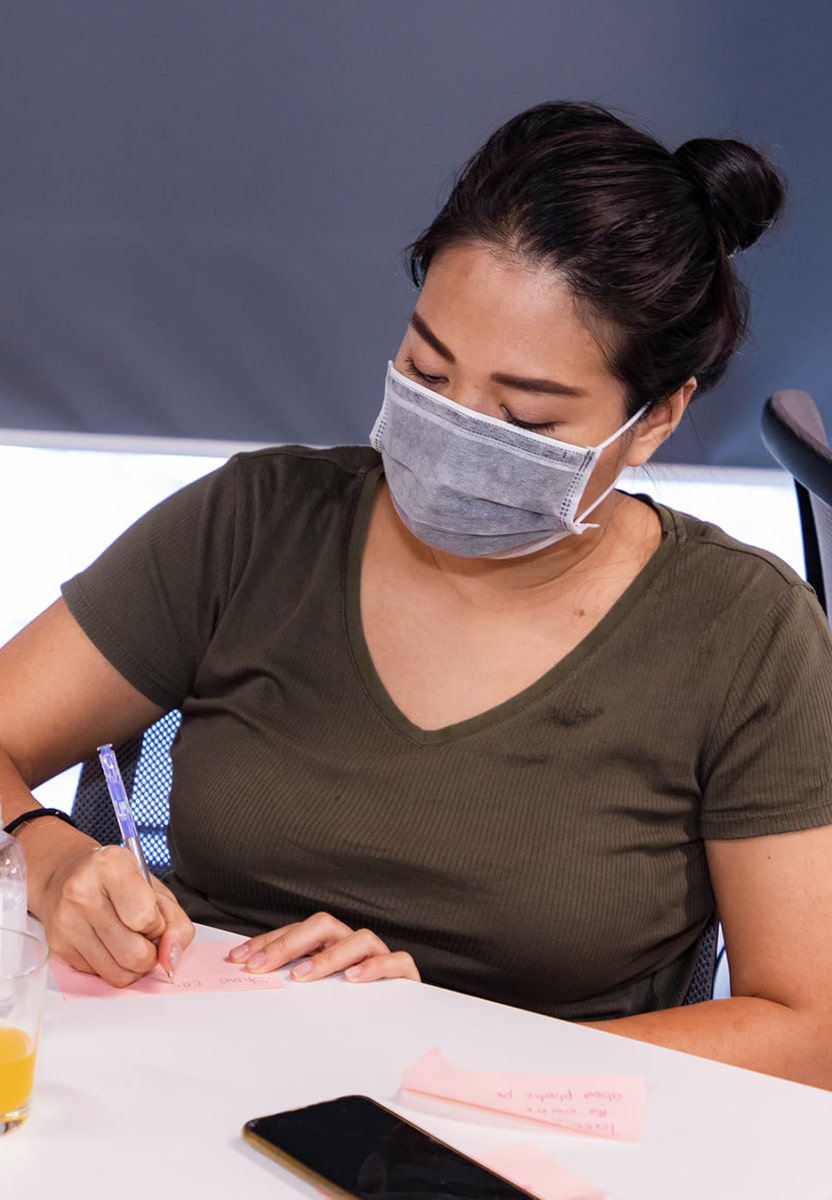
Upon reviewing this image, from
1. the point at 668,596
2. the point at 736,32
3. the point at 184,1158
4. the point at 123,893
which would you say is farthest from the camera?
the point at 736,32

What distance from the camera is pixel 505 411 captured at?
138 cm

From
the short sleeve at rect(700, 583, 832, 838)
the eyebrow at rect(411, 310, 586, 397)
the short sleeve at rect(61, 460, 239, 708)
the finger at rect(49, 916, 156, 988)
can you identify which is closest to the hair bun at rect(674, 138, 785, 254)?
the eyebrow at rect(411, 310, 586, 397)

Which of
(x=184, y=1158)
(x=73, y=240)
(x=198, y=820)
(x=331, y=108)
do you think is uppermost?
(x=331, y=108)

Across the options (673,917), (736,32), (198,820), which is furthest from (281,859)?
(736,32)

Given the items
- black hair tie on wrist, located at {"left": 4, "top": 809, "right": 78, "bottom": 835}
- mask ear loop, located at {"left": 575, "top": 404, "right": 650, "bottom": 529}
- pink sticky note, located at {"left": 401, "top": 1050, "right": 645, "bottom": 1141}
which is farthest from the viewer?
mask ear loop, located at {"left": 575, "top": 404, "right": 650, "bottom": 529}

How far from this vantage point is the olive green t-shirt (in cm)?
135

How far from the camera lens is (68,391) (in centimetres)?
312

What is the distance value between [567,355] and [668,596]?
280mm

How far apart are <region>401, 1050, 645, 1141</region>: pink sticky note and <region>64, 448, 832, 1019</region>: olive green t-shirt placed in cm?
36

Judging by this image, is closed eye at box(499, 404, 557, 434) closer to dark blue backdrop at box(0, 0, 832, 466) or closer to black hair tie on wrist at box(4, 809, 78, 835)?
black hair tie on wrist at box(4, 809, 78, 835)

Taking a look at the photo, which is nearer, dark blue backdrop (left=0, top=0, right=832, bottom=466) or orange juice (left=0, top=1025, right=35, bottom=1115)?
orange juice (left=0, top=1025, right=35, bottom=1115)

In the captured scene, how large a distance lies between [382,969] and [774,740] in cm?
47

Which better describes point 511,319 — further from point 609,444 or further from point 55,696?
point 55,696

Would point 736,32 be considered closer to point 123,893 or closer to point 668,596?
point 668,596
